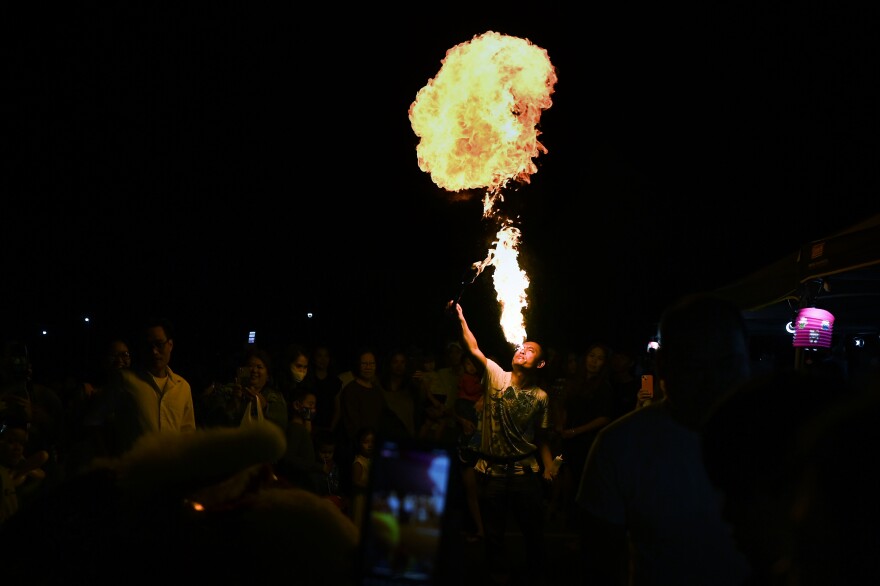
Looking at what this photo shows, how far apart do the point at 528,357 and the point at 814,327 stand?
3.16 metres

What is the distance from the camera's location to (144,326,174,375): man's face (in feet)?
19.1

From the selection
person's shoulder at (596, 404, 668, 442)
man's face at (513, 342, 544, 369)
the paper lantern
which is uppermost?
the paper lantern

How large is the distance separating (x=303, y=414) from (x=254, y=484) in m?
6.18

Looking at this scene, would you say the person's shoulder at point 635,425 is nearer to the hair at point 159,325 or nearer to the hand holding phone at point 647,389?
the hair at point 159,325

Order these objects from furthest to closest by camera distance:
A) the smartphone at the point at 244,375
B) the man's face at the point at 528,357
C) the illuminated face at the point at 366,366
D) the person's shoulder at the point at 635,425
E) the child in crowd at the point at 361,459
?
the illuminated face at the point at 366,366
the child in crowd at the point at 361,459
the smartphone at the point at 244,375
the man's face at the point at 528,357
the person's shoulder at the point at 635,425

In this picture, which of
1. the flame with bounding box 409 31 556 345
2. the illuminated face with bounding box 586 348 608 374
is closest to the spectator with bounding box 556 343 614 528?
the illuminated face with bounding box 586 348 608 374

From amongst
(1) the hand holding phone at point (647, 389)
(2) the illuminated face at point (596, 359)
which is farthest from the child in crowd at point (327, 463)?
(1) the hand holding phone at point (647, 389)

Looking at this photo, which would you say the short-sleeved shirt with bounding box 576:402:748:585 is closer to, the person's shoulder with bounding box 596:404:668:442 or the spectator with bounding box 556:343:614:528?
the person's shoulder with bounding box 596:404:668:442

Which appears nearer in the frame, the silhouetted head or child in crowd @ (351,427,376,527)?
the silhouetted head

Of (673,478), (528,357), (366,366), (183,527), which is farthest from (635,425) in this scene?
(366,366)

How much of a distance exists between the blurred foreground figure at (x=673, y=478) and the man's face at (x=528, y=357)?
13.2 ft

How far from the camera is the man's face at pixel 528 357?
6980 millimetres

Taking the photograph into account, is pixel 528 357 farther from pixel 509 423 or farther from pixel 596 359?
pixel 596 359

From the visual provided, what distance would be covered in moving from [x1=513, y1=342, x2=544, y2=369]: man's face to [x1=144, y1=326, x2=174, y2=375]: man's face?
310 cm
